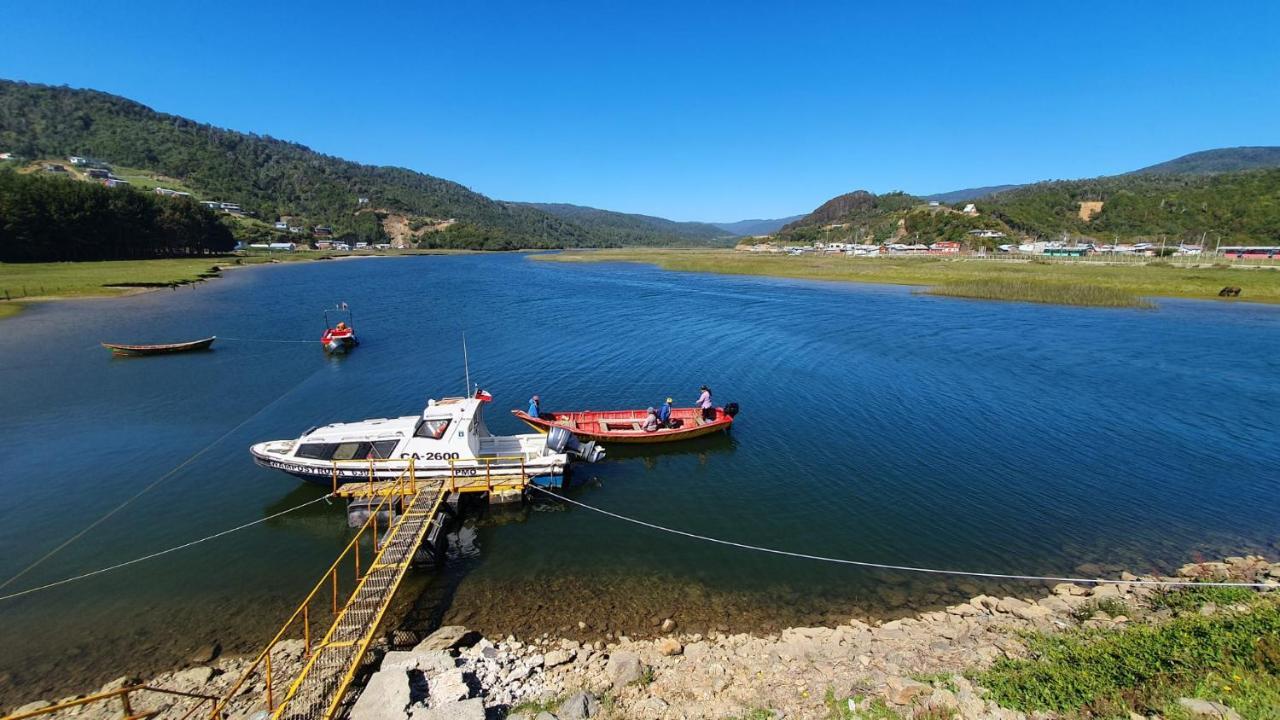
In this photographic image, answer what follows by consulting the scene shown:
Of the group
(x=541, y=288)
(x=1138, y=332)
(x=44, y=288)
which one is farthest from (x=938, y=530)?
(x=44, y=288)

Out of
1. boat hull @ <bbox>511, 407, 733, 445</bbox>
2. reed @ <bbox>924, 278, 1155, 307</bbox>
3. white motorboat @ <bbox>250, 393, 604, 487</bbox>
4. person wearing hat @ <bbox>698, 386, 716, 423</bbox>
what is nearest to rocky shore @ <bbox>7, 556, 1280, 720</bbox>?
white motorboat @ <bbox>250, 393, 604, 487</bbox>

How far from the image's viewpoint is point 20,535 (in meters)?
16.7

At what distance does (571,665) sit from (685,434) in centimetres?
1394

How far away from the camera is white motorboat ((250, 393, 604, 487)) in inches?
750

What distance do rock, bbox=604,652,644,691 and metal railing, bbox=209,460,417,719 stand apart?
6.18 meters

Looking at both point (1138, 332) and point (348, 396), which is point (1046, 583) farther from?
point (1138, 332)

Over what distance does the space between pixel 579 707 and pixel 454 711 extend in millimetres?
2228

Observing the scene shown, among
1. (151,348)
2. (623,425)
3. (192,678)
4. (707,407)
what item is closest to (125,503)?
(192,678)

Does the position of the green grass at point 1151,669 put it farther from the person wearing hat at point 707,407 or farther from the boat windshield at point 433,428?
the boat windshield at point 433,428

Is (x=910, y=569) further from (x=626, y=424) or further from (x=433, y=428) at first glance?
(x=433, y=428)

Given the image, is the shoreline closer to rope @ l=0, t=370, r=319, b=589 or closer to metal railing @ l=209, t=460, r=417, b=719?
rope @ l=0, t=370, r=319, b=589

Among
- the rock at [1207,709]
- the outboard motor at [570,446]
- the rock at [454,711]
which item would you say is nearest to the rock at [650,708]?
the rock at [454,711]

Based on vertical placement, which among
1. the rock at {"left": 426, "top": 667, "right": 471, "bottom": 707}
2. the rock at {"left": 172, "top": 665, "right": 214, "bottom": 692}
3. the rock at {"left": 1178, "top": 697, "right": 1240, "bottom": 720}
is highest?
the rock at {"left": 1178, "top": 697, "right": 1240, "bottom": 720}

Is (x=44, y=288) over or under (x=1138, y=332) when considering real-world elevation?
over
